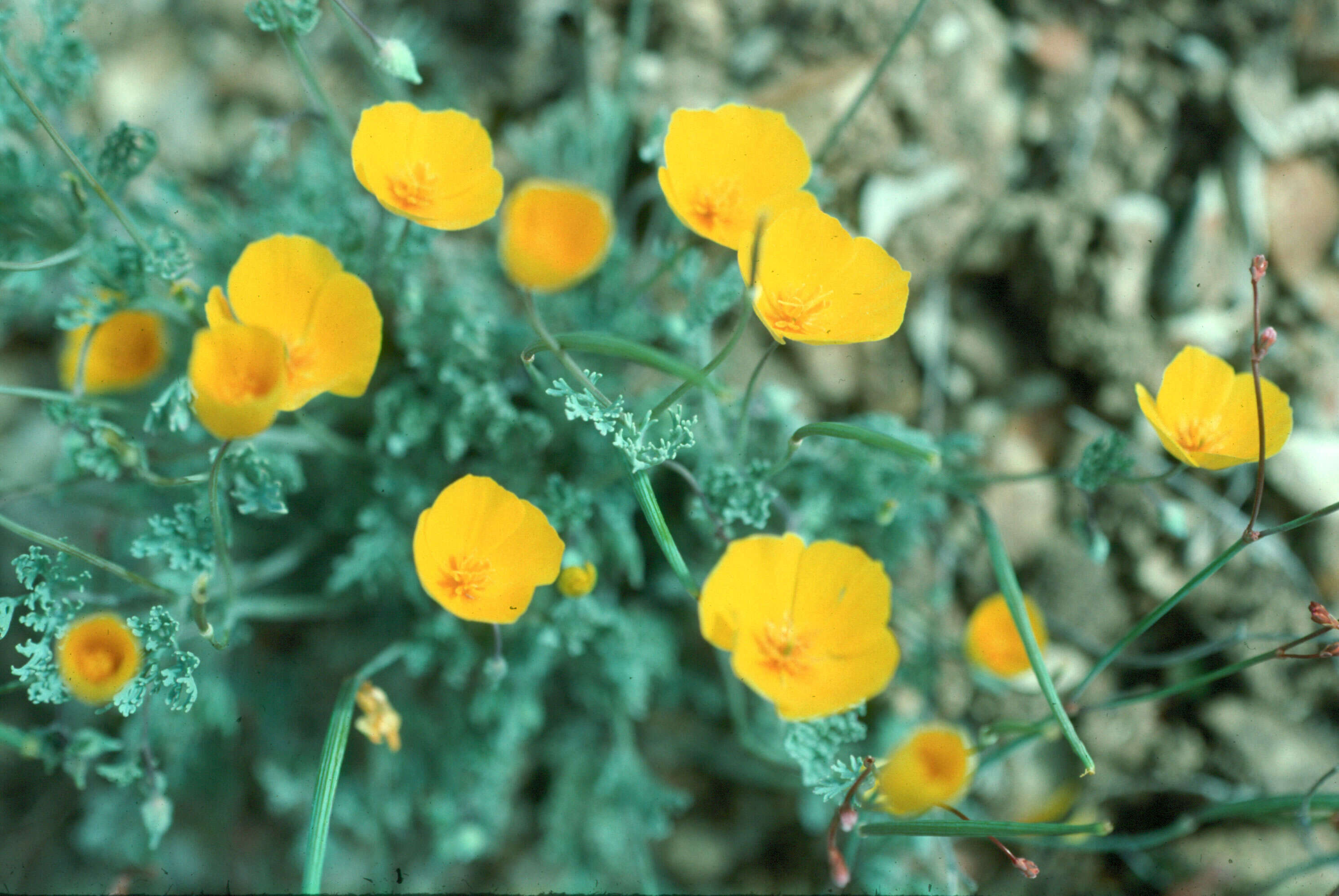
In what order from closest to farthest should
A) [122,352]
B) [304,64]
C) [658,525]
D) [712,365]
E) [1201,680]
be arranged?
[712,365] < [658,525] < [1201,680] < [304,64] < [122,352]

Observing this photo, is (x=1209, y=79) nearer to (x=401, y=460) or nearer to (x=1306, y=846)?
(x=1306, y=846)

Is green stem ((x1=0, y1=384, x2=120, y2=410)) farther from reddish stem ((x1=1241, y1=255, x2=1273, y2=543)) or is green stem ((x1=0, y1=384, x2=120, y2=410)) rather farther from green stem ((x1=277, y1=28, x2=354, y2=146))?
reddish stem ((x1=1241, y1=255, x2=1273, y2=543))

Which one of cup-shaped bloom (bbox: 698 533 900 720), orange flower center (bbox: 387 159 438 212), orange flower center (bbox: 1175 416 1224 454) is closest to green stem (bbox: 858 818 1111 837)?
cup-shaped bloom (bbox: 698 533 900 720)

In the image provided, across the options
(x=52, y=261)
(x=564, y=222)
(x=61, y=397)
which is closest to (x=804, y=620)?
(x=564, y=222)

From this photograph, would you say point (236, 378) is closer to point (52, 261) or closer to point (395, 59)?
point (52, 261)

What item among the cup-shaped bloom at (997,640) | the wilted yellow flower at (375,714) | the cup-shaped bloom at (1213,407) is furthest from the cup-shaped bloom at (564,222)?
the cup-shaped bloom at (997,640)

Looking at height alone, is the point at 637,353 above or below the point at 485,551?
above
